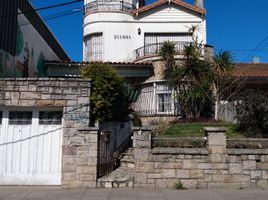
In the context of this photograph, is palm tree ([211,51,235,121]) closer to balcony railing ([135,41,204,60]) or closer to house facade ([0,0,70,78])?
balcony railing ([135,41,204,60])

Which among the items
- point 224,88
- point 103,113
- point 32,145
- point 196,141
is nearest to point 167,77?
point 224,88

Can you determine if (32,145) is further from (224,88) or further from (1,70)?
(224,88)

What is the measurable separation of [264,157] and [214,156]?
4.55 ft

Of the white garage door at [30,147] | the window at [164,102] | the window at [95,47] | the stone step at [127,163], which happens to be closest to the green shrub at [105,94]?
the stone step at [127,163]

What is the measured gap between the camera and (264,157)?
970 cm

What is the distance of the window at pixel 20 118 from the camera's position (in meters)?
10.3

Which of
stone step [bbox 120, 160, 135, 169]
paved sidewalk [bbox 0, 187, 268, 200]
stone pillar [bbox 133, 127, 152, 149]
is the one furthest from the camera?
stone step [bbox 120, 160, 135, 169]

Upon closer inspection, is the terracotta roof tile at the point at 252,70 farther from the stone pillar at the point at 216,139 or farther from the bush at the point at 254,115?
the stone pillar at the point at 216,139

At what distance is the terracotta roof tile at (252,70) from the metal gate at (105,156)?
11571 millimetres

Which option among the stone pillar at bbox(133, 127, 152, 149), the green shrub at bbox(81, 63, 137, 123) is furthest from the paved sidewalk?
the green shrub at bbox(81, 63, 137, 123)

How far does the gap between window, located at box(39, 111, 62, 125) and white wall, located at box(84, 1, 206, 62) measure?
45.4 ft

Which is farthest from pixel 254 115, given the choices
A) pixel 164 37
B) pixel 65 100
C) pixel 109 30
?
pixel 109 30

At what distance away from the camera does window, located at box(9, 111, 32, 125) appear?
10258 millimetres

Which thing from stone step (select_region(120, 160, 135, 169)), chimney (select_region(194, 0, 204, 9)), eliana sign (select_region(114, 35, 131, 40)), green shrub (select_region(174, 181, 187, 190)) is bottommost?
green shrub (select_region(174, 181, 187, 190))
